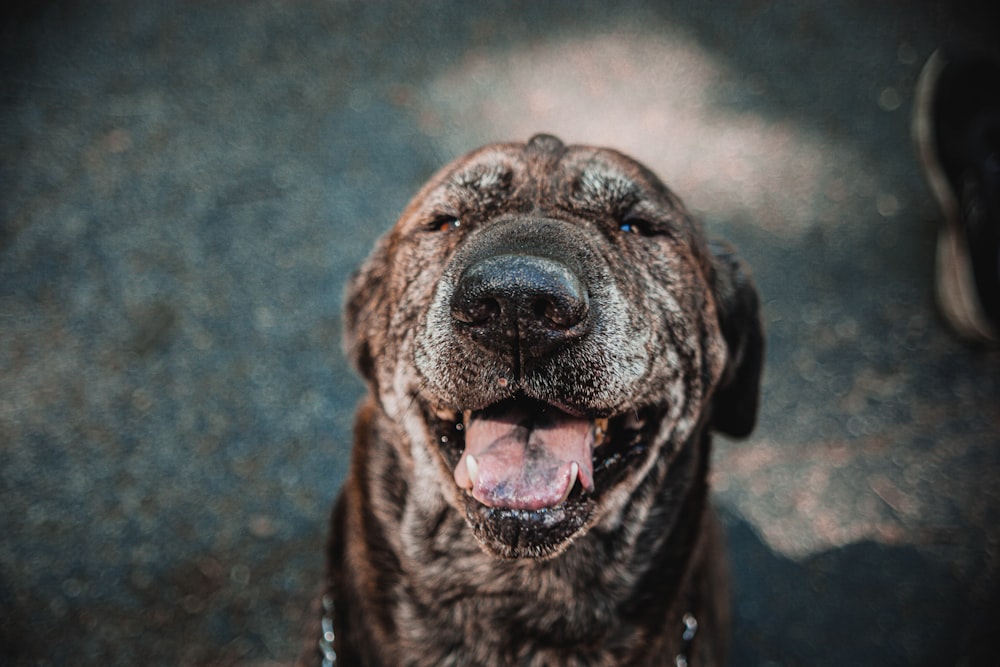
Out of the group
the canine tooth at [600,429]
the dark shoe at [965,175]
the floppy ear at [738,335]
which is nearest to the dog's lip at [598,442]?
the canine tooth at [600,429]

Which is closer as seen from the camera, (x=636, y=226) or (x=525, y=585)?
(x=525, y=585)

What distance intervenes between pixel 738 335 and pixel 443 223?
109 cm

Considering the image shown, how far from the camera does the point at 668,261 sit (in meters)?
2.07

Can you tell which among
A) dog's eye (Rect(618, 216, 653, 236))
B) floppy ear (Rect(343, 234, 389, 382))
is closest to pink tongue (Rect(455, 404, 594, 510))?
floppy ear (Rect(343, 234, 389, 382))

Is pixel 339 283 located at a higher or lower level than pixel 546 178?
lower

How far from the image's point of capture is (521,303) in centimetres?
147

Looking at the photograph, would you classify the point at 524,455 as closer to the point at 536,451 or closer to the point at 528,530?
the point at 536,451

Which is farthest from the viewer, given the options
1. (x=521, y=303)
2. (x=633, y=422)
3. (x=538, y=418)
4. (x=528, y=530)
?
(x=633, y=422)

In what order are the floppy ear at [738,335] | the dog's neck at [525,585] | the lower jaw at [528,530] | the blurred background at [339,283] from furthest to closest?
the blurred background at [339,283], the floppy ear at [738,335], the dog's neck at [525,585], the lower jaw at [528,530]

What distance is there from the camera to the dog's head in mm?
1554

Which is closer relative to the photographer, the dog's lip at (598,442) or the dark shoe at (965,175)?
the dog's lip at (598,442)

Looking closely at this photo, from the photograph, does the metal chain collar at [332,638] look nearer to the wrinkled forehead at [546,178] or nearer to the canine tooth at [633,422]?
the canine tooth at [633,422]

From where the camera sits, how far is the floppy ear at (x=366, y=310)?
220 centimetres

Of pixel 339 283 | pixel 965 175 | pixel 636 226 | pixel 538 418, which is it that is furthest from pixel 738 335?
pixel 965 175
